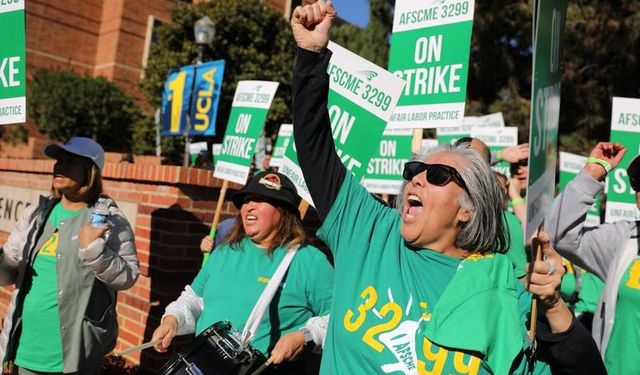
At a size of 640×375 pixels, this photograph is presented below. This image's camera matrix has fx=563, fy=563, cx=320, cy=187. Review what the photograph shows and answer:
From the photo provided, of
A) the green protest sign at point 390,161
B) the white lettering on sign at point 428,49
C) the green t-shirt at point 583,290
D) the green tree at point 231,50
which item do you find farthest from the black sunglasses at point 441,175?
the green tree at point 231,50

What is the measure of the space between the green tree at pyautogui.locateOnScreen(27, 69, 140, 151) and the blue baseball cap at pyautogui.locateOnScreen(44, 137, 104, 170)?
54.8 feet

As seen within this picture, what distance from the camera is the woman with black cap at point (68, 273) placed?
3008mm

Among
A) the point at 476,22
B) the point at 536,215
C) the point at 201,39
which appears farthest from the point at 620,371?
the point at 476,22

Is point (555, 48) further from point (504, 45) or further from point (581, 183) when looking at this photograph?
point (504, 45)

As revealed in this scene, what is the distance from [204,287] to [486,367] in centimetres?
168

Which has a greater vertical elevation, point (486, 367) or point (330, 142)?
point (330, 142)

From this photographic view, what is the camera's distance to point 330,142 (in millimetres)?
1920

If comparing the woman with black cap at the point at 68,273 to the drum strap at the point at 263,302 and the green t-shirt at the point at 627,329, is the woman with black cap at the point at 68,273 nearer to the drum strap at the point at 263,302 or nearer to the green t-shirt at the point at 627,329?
the drum strap at the point at 263,302

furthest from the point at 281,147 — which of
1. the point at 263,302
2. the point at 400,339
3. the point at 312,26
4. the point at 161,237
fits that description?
the point at 400,339

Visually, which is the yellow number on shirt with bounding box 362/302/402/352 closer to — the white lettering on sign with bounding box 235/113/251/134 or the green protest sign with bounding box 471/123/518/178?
the white lettering on sign with bounding box 235/113/251/134

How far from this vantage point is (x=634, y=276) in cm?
263

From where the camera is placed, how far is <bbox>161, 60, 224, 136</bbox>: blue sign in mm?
6707

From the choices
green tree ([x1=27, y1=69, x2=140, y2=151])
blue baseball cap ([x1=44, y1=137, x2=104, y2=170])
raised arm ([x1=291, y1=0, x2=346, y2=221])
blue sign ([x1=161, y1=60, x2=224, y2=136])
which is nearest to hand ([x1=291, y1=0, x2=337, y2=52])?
raised arm ([x1=291, y1=0, x2=346, y2=221])

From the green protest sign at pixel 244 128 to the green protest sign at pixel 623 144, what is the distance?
273 centimetres
